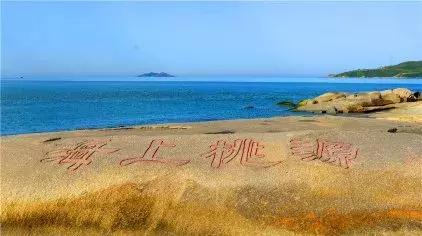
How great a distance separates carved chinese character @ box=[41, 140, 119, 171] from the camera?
16.0 meters

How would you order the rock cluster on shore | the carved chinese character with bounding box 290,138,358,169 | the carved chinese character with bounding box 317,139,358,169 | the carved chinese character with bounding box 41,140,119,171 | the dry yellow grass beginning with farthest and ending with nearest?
the rock cluster on shore, the carved chinese character with bounding box 41,140,119,171, the carved chinese character with bounding box 290,138,358,169, the carved chinese character with bounding box 317,139,358,169, the dry yellow grass

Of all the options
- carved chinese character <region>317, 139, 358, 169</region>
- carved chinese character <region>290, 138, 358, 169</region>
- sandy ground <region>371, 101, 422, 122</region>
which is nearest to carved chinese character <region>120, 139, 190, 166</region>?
carved chinese character <region>290, 138, 358, 169</region>

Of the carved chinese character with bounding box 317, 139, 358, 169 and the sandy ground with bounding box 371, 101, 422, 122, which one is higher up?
the carved chinese character with bounding box 317, 139, 358, 169

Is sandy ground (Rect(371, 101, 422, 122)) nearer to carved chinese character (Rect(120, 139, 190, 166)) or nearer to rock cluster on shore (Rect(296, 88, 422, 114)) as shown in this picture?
rock cluster on shore (Rect(296, 88, 422, 114))

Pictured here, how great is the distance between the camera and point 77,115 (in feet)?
169

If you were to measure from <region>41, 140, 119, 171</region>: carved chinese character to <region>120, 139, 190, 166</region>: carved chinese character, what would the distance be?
1.01 metres

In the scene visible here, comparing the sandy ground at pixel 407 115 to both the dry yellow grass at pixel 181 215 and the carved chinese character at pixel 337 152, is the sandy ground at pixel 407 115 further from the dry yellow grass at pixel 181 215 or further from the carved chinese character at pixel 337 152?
the dry yellow grass at pixel 181 215

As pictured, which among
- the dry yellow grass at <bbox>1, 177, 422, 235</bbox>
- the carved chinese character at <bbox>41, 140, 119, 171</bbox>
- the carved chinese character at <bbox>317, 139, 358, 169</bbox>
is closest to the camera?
the dry yellow grass at <bbox>1, 177, 422, 235</bbox>

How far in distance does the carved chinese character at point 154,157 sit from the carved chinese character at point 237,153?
96cm

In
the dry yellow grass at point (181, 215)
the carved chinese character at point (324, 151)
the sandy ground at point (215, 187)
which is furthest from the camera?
the carved chinese character at point (324, 151)

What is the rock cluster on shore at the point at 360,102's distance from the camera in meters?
49.0

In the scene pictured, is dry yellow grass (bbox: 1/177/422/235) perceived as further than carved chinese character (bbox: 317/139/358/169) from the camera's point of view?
No

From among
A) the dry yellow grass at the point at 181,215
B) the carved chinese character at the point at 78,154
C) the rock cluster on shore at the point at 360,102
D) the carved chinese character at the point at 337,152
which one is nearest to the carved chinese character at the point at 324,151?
the carved chinese character at the point at 337,152

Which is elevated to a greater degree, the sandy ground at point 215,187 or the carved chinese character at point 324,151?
the carved chinese character at point 324,151
